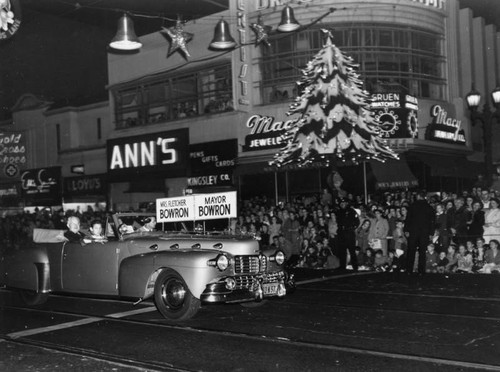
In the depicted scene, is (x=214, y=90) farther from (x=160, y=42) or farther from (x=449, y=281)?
(x=449, y=281)

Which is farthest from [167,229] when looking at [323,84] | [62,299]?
[323,84]

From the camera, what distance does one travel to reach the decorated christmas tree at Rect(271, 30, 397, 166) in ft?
55.2

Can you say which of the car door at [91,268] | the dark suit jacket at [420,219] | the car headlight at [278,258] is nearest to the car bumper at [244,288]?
the car headlight at [278,258]

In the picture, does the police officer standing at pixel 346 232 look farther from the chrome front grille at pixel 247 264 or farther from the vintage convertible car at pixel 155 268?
the chrome front grille at pixel 247 264

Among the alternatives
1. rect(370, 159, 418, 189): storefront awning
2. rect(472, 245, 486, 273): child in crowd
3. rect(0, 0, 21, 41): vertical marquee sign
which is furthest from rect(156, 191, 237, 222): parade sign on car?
rect(370, 159, 418, 189): storefront awning

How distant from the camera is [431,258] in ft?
42.6

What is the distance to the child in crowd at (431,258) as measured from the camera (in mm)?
12891

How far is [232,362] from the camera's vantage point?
5648 mm

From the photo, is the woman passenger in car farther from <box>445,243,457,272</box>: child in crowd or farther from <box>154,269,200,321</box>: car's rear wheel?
<box>445,243,457,272</box>: child in crowd

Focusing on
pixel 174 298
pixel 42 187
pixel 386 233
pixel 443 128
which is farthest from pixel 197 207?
pixel 42 187

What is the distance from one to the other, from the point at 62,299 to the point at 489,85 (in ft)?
66.5

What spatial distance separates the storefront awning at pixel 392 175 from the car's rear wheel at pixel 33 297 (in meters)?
11.8

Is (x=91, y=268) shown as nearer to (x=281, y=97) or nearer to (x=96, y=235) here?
(x=96, y=235)

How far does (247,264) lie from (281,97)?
15.0 metres
